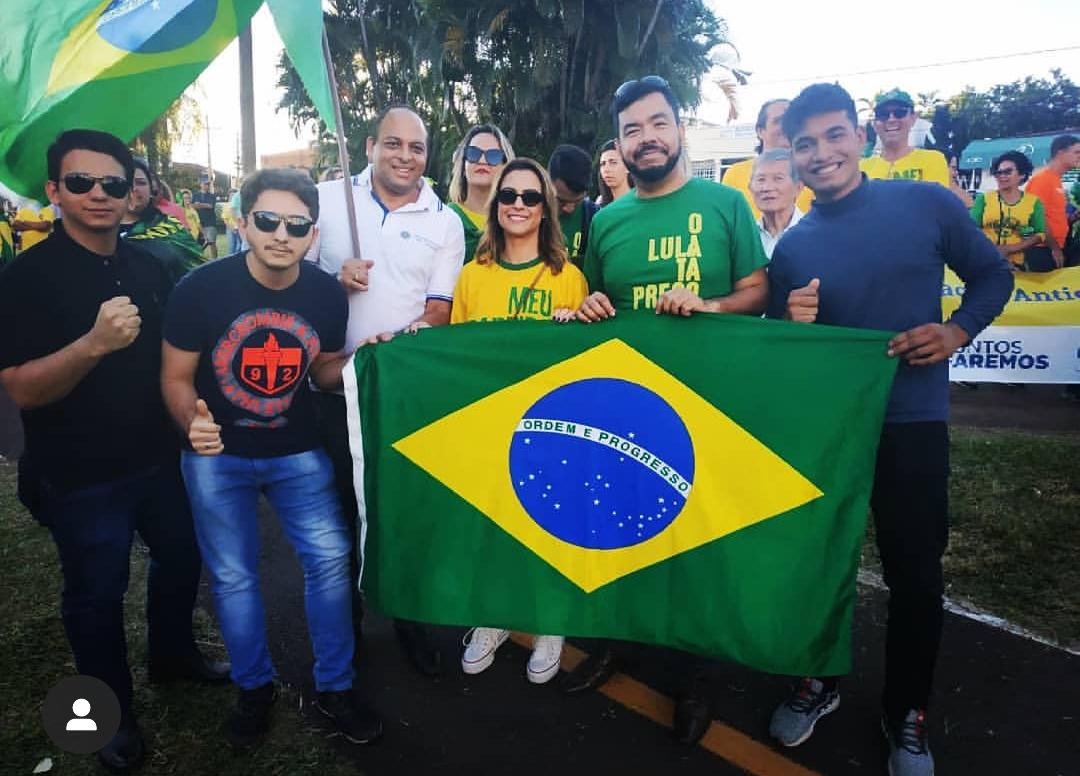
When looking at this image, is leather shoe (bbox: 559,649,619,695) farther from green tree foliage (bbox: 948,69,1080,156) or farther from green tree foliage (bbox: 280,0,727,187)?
green tree foliage (bbox: 948,69,1080,156)

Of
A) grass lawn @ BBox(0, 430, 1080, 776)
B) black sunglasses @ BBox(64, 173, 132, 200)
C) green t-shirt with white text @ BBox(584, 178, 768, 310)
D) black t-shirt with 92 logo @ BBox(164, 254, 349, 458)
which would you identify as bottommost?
grass lawn @ BBox(0, 430, 1080, 776)

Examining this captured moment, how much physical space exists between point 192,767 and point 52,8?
282cm

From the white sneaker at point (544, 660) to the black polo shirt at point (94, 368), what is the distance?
1.76m

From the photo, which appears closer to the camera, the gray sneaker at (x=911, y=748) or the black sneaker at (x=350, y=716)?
the gray sneaker at (x=911, y=748)

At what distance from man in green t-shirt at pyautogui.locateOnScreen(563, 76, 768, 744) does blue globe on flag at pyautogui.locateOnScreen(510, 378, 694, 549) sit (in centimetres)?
34

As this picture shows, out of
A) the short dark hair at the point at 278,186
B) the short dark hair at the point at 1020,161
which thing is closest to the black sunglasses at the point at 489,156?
the short dark hair at the point at 278,186

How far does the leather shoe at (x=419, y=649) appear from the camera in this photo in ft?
10.9

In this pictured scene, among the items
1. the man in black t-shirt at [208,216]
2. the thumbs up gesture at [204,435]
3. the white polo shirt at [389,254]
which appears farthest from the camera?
the man in black t-shirt at [208,216]

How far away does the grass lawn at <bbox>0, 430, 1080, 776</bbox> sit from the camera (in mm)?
2779

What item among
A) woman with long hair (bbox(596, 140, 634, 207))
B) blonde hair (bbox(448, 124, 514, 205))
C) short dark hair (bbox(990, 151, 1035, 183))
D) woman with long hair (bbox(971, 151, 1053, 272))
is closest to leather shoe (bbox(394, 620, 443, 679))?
blonde hair (bbox(448, 124, 514, 205))

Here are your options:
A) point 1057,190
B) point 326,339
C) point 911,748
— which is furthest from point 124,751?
point 1057,190

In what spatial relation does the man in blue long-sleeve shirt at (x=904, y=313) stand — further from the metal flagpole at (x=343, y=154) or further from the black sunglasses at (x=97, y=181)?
the black sunglasses at (x=97, y=181)

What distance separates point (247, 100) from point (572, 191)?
73.5 inches

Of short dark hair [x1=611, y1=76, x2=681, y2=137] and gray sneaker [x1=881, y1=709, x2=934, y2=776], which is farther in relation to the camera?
short dark hair [x1=611, y1=76, x2=681, y2=137]
